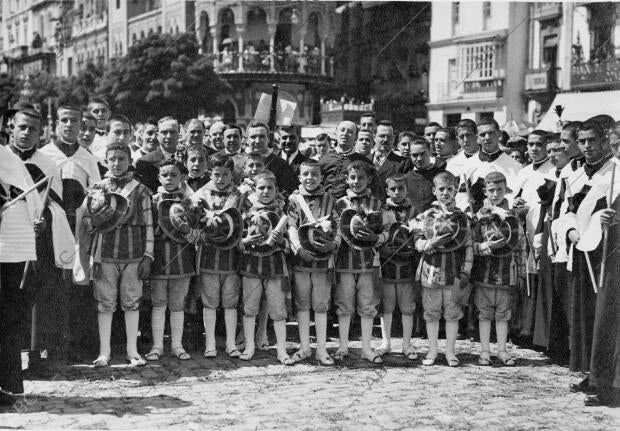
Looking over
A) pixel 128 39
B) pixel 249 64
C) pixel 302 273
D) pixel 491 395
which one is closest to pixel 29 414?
pixel 302 273

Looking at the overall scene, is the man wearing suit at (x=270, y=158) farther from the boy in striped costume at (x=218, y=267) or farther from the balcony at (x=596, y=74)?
the balcony at (x=596, y=74)

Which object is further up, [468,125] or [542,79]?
[542,79]

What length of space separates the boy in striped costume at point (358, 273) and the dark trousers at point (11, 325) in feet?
9.89

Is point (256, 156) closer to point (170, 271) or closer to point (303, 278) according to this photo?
point (303, 278)

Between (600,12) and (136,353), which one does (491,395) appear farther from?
(600,12)

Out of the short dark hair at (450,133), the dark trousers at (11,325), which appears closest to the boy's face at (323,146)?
the short dark hair at (450,133)

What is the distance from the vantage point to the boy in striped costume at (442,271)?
7824 mm

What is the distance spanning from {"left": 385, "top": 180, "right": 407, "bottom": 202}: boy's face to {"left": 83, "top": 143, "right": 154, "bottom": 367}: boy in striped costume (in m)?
2.35

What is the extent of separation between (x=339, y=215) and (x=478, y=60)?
3051 cm

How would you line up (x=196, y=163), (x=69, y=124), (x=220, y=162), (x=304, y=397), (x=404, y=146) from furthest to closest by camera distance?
(x=404, y=146), (x=196, y=163), (x=220, y=162), (x=69, y=124), (x=304, y=397)

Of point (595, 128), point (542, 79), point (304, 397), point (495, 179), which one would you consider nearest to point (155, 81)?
point (542, 79)

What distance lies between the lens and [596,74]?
2905 cm

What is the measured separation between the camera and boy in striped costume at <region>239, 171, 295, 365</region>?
785 cm

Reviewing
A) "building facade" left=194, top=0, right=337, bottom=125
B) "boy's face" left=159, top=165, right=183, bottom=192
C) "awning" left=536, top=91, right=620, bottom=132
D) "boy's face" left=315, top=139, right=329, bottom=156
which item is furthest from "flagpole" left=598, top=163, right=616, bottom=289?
"building facade" left=194, top=0, right=337, bottom=125
